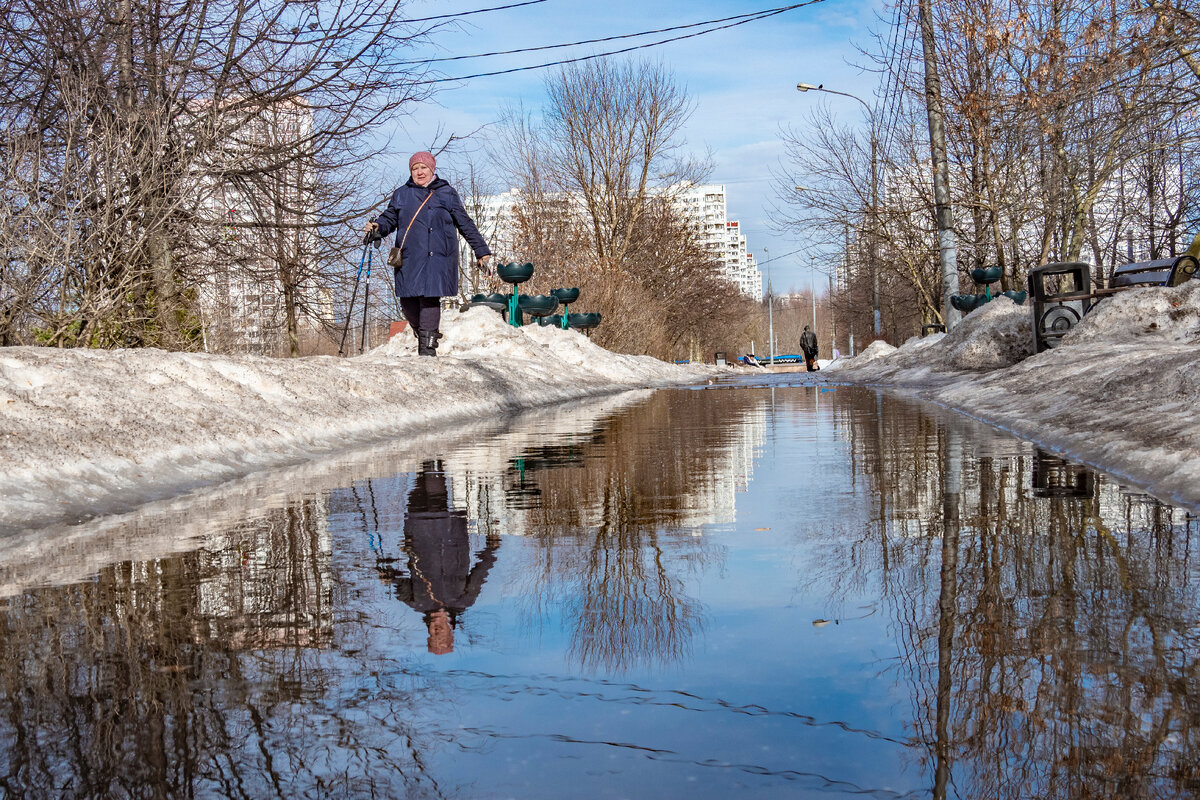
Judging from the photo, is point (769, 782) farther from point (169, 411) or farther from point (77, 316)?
point (77, 316)

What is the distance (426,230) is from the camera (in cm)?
1466

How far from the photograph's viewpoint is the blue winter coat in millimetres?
14594

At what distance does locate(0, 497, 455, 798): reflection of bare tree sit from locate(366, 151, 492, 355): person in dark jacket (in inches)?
422

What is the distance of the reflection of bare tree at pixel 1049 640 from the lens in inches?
86.4

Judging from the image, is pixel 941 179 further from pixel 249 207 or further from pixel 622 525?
pixel 622 525

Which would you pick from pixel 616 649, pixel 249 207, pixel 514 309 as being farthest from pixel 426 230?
pixel 514 309

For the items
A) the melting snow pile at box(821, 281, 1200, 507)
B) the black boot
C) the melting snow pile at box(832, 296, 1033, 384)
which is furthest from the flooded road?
the melting snow pile at box(832, 296, 1033, 384)

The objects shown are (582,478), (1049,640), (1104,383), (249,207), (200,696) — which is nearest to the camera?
(200,696)

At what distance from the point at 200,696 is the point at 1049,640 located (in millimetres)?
2199

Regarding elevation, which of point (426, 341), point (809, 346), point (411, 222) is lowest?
point (426, 341)

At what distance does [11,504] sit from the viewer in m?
5.54

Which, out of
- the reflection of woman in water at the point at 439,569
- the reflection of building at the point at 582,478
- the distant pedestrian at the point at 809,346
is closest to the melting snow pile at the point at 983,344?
the reflection of building at the point at 582,478

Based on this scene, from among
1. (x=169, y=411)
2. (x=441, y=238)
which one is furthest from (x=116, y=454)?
(x=441, y=238)

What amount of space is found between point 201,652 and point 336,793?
3.81 ft
